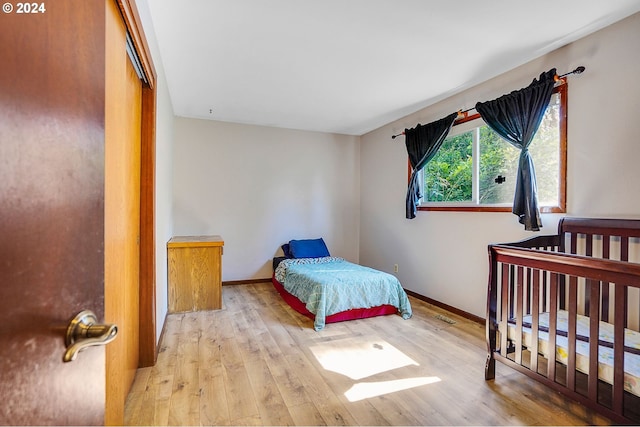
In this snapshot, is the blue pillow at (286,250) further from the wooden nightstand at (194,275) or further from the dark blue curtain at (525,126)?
the dark blue curtain at (525,126)

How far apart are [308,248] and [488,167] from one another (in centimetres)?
262

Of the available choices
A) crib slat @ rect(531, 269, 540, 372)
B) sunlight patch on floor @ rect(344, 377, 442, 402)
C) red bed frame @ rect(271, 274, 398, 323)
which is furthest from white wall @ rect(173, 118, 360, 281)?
crib slat @ rect(531, 269, 540, 372)

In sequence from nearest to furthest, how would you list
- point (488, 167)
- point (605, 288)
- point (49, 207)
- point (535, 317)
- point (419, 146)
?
1. point (49, 207)
2. point (535, 317)
3. point (605, 288)
4. point (488, 167)
5. point (419, 146)

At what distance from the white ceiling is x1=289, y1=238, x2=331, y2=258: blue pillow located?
6.71 feet

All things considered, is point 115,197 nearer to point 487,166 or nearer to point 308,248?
point 487,166

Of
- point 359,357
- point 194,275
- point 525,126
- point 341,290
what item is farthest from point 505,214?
point 194,275

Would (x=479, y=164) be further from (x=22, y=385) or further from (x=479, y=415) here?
(x=22, y=385)

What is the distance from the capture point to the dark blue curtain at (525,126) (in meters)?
2.36

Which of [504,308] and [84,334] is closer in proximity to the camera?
[84,334]

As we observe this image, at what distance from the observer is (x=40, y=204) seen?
1.58 ft

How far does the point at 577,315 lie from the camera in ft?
6.32

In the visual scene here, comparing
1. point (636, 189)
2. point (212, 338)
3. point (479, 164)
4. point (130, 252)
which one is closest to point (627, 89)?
point (636, 189)

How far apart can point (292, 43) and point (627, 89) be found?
232 centimetres

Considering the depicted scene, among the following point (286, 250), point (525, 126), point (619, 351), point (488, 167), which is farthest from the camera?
point (286, 250)
